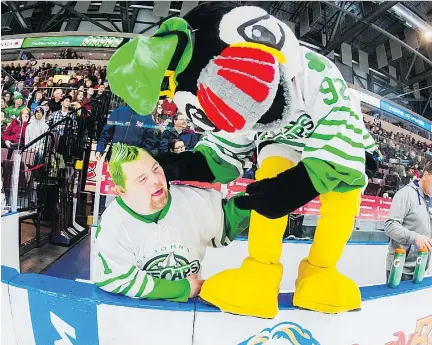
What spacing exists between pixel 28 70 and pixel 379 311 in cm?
68

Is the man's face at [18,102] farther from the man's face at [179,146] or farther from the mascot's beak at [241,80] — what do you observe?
the mascot's beak at [241,80]

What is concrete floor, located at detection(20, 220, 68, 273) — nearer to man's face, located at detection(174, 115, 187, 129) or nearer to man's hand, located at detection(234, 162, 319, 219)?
man's face, located at detection(174, 115, 187, 129)

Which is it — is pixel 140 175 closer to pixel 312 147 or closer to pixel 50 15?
pixel 312 147

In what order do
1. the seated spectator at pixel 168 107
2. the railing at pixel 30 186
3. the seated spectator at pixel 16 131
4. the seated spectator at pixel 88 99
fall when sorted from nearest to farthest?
the seated spectator at pixel 168 107, the seated spectator at pixel 88 99, the seated spectator at pixel 16 131, the railing at pixel 30 186

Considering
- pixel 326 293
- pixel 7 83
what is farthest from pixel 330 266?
pixel 7 83

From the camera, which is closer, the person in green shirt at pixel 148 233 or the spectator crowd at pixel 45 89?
the person in green shirt at pixel 148 233

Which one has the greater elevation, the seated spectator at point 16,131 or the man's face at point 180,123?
the man's face at point 180,123

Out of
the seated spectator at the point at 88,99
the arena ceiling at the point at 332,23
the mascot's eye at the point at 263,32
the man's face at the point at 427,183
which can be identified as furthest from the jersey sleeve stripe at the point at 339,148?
the man's face at the point at 427,183

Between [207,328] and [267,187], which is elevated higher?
[267,187]

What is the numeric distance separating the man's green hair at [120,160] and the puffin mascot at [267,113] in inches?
3.6

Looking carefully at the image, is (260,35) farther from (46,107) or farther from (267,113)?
(46,107)

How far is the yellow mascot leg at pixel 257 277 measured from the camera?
16.4 inches

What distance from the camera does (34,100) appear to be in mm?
578

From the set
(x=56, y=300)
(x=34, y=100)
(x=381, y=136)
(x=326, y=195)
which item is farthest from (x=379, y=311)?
(x=34, y=100)
